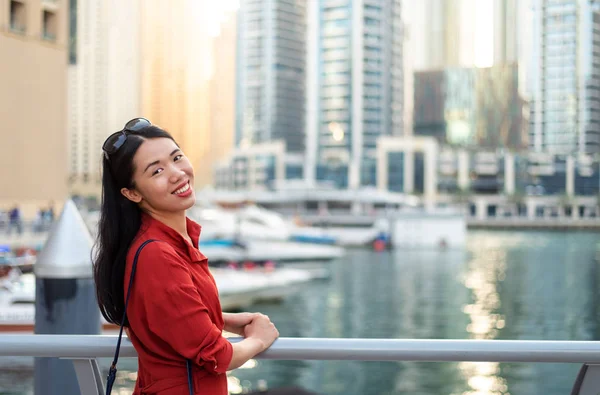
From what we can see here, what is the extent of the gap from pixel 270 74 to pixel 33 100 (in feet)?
309

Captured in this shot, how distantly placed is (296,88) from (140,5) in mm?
41310

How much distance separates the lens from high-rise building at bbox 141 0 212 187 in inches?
5945

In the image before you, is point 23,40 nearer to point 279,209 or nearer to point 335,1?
point 279,209

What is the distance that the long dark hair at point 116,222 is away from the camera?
190 cm

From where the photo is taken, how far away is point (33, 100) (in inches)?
1022

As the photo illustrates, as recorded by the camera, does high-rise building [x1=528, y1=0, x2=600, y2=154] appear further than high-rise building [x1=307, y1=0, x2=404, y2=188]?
Yes

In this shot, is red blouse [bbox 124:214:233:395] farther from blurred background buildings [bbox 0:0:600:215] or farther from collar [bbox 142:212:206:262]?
blurred background buildings [bbox 0:0:600:215]

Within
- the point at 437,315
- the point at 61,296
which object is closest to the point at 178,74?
the point at 437,315

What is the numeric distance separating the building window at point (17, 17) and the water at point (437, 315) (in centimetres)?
1245

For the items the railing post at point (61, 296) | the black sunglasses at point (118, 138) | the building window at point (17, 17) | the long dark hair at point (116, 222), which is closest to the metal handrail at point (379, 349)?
the long dark hair at point (116, 222)

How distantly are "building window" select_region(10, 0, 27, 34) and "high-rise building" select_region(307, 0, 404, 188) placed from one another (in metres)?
75.6

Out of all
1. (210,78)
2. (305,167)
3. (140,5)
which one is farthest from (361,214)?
(210,78)

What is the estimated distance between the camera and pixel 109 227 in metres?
1.92

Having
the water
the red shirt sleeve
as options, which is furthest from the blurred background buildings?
the red shirt sleeve
